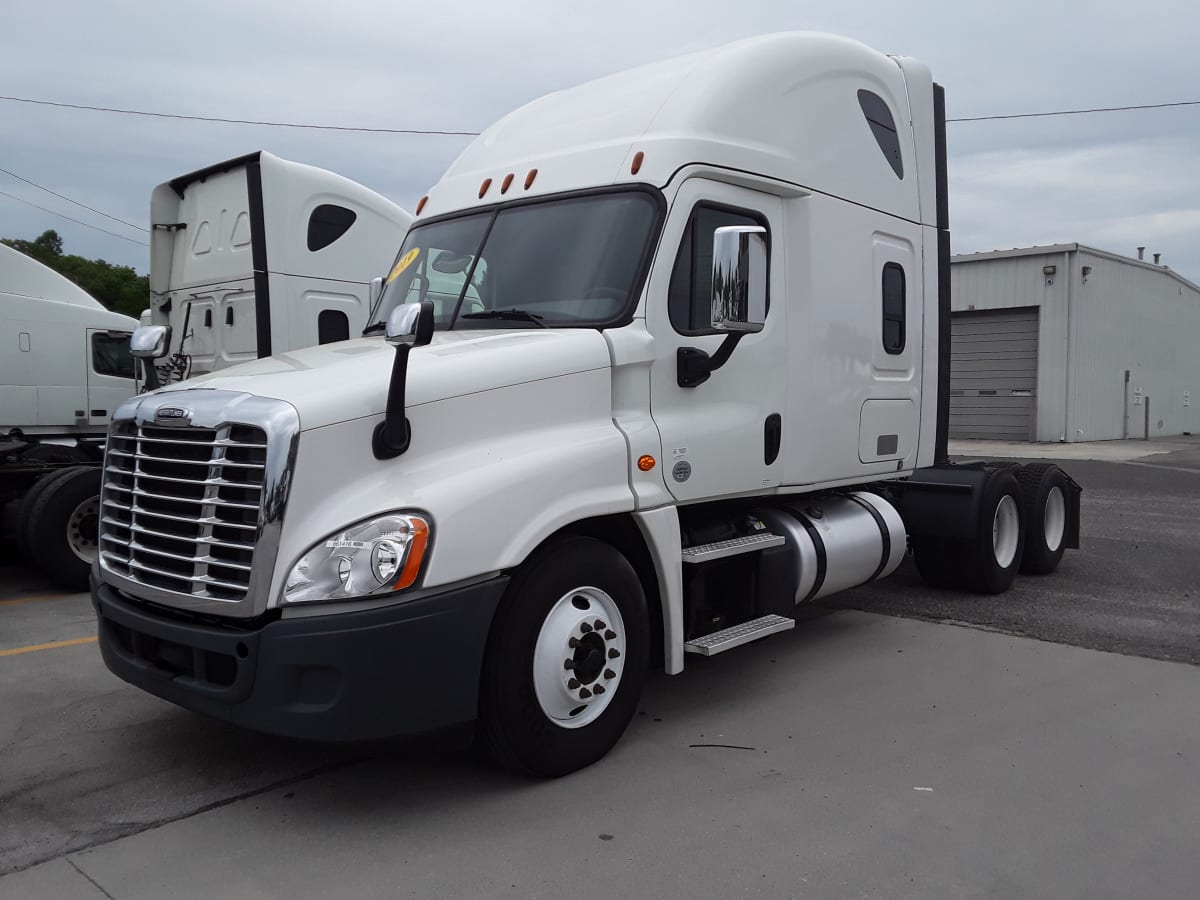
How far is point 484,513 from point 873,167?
407 cm

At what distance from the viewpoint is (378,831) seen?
13.4 feet

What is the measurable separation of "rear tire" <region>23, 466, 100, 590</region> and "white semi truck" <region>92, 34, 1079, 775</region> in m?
4.52

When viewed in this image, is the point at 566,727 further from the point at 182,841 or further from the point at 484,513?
the point at 182,841

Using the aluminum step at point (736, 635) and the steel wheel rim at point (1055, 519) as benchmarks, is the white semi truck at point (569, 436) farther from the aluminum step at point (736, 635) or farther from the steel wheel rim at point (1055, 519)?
the steel wheel rim at point (1055, 519)

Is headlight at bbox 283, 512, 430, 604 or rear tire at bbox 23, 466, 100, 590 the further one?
rear tire at bbox 23, 466, 100, 590

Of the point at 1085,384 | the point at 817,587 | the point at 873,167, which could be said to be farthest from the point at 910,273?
the point at 1085,384

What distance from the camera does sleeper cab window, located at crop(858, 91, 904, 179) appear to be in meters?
6.76

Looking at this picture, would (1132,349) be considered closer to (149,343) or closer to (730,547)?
(730,547)

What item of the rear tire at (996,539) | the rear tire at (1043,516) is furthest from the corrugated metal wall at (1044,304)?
the rear tire at (996,539)

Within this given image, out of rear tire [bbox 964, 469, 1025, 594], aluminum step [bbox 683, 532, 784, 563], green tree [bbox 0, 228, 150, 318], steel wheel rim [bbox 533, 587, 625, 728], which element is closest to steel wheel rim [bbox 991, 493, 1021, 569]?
rear tire [bbox 964, 469, 1025, 594]

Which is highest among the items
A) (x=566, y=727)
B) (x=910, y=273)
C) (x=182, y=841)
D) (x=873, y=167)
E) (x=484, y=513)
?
(x=873, y=167)

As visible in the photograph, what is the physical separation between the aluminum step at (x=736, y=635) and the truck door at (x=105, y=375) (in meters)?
8.70

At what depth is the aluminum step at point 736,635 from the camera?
5188 millimetres

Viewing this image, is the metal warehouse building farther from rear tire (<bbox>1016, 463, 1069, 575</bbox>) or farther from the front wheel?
the front wheel
